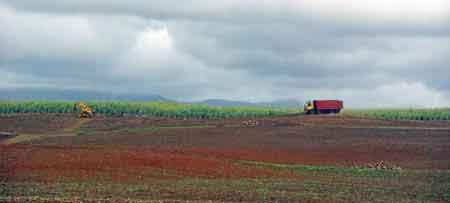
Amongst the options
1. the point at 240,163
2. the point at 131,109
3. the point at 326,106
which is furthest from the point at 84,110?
the point at 240,163

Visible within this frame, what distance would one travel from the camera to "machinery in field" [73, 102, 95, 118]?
106675 mm

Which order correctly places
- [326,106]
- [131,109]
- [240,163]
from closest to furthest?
[240,163]
[326,106]
[131,109]

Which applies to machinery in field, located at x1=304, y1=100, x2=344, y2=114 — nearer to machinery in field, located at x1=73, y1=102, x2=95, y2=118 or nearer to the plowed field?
the plowed field

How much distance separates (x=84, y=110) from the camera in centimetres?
10750

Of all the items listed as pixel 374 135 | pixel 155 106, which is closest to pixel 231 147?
pixel 374 135

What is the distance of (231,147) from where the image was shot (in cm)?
6719

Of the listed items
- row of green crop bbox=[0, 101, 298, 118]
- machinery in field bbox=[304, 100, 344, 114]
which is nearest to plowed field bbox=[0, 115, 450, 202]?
machinery in field bbox=[304, 100, 344, 114]

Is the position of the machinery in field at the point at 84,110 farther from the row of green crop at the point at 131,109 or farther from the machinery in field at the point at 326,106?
the machinery in field at the point at 326,106

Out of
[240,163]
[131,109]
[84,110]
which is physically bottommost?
[240,163]

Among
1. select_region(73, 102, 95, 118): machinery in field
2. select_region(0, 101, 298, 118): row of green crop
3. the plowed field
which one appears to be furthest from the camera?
select_region(0, 101, 298, 118): row of green crop

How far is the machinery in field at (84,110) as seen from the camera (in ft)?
350

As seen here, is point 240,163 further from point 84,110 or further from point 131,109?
point 131,109

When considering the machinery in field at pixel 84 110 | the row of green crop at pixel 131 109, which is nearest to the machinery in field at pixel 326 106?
the row of green crop at pixel 131 109

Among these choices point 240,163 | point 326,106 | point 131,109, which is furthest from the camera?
point 131,109
